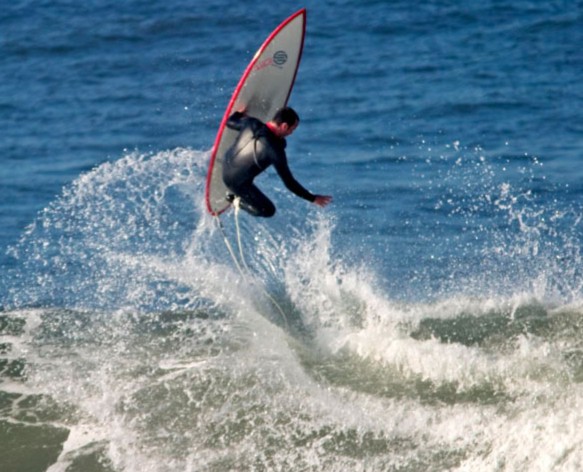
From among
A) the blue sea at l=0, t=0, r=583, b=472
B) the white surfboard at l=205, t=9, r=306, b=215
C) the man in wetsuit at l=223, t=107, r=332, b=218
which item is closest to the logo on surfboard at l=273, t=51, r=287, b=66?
the white surfboard at l=205, t=9, r=306, b=215

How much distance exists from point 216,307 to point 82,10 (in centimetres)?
1543

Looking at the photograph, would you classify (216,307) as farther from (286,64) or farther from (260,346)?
(286,64)

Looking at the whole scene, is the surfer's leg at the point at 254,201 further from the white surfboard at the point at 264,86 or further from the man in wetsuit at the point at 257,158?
the white surfboard at the point at 264,86

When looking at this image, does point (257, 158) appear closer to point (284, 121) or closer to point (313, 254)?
point (284, 121)

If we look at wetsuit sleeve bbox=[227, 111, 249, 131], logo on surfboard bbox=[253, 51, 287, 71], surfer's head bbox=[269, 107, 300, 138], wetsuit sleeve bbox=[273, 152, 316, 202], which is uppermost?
logo on surfboard bbox=[253, 51, 287, 71]

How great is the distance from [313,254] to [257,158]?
216 cm

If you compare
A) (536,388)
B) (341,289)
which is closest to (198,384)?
(341,289)

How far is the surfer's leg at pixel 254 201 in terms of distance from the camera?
805cm

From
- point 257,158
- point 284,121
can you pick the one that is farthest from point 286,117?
point 257,158

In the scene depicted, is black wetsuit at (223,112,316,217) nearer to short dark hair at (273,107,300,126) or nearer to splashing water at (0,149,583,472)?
short dark hair at (273,107,300,126)

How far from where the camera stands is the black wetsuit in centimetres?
759

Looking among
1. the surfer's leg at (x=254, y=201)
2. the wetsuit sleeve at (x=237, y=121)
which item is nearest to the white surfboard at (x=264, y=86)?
the wetsuit sleeve at (x=237, y=121)

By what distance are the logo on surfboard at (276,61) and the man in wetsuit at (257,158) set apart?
65 centimetres

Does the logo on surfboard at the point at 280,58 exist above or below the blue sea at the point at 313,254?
above
